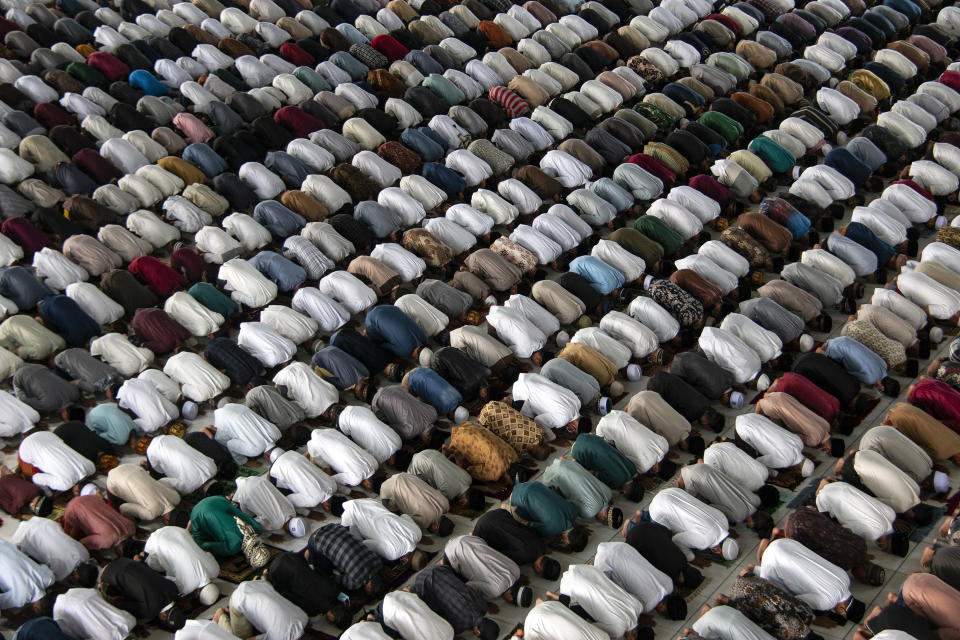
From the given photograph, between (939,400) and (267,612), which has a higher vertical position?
(939,400)

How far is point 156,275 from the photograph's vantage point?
603 inches

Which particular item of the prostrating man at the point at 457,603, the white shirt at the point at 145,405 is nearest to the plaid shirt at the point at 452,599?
the prostrating man at the point at 457,603

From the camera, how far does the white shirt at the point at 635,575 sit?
11031mm

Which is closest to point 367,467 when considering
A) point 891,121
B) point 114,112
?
point 114,112

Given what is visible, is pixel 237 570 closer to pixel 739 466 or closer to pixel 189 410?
pixel 189 410

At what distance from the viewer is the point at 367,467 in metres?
12.4

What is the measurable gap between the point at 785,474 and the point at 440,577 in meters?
4.38

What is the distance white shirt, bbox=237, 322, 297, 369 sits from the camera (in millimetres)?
14062

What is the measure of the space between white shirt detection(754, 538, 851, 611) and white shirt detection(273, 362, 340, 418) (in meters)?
5.42

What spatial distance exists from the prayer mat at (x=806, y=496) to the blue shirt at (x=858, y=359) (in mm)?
1846

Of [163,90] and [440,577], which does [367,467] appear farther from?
Answer: [163,90]

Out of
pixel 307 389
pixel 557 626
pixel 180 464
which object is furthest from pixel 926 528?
pixel 180 464

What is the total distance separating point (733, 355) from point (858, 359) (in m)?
1.56

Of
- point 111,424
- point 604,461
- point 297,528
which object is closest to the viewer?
point 297,528
